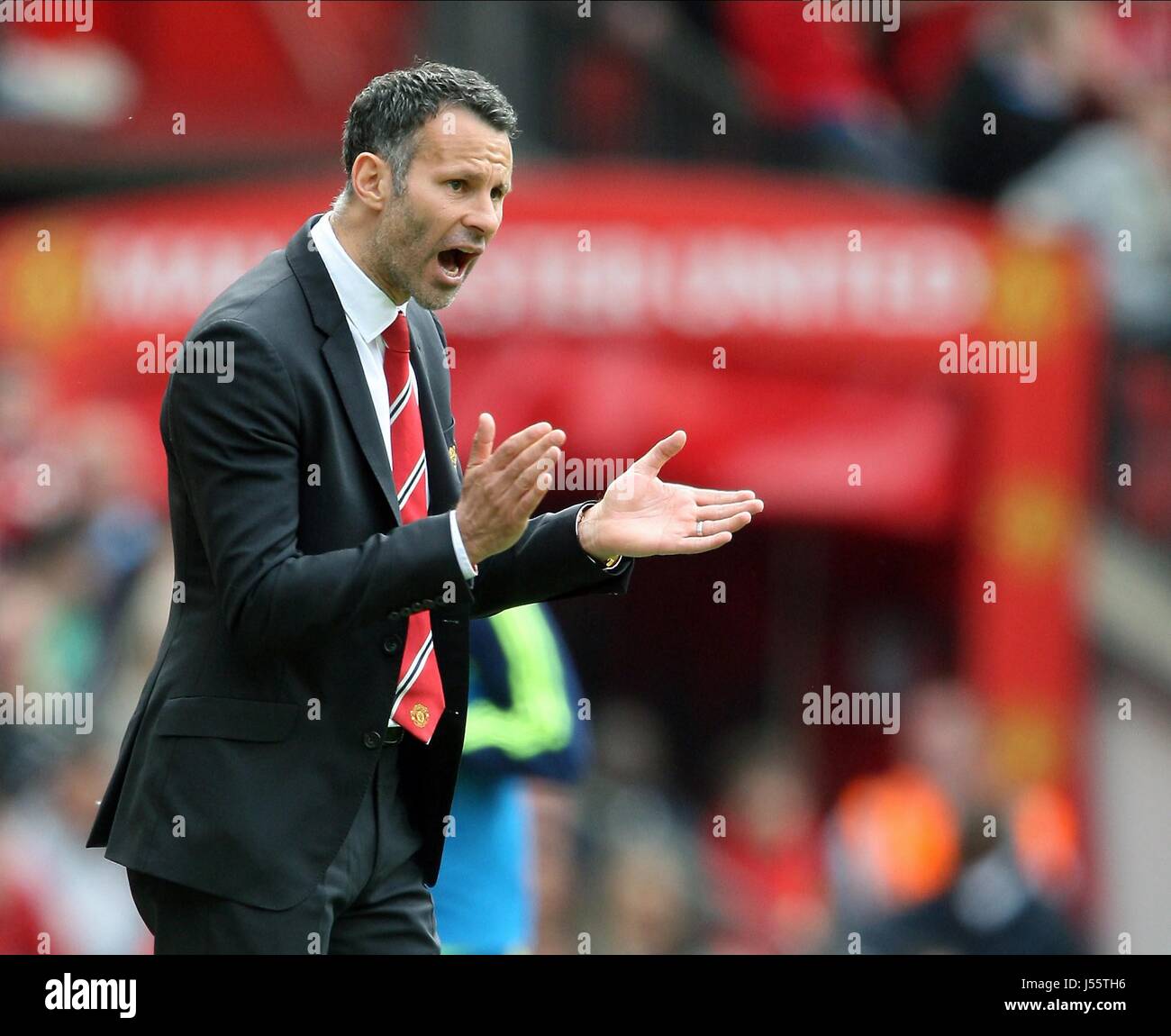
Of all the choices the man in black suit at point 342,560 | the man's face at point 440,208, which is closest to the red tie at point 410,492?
the man in black suit at point 342,560

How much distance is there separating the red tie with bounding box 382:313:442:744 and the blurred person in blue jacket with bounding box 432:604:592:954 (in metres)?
0.96

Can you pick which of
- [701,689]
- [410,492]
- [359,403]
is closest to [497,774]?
[410,492]

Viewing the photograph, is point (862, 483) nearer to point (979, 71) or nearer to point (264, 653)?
point (979, 71)

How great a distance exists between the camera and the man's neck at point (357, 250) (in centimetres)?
291

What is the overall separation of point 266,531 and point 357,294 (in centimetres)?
43

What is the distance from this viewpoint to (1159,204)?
842cm

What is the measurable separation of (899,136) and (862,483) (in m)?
2.24

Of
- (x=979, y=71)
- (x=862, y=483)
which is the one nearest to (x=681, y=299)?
(x=862, y=483)

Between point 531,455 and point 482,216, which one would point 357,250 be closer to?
point 482,216

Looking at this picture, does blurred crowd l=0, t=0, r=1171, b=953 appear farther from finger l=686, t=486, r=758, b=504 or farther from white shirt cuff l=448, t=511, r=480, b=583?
white shirt cuff l=448, t=511, r=480, b=583

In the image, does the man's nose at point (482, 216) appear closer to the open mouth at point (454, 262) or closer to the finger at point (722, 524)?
the open mouth at point (454, 262)

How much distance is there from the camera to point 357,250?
2.93 metres

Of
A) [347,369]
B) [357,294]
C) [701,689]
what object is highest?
[357,294]

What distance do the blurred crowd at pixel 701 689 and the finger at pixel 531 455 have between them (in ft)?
5.19
